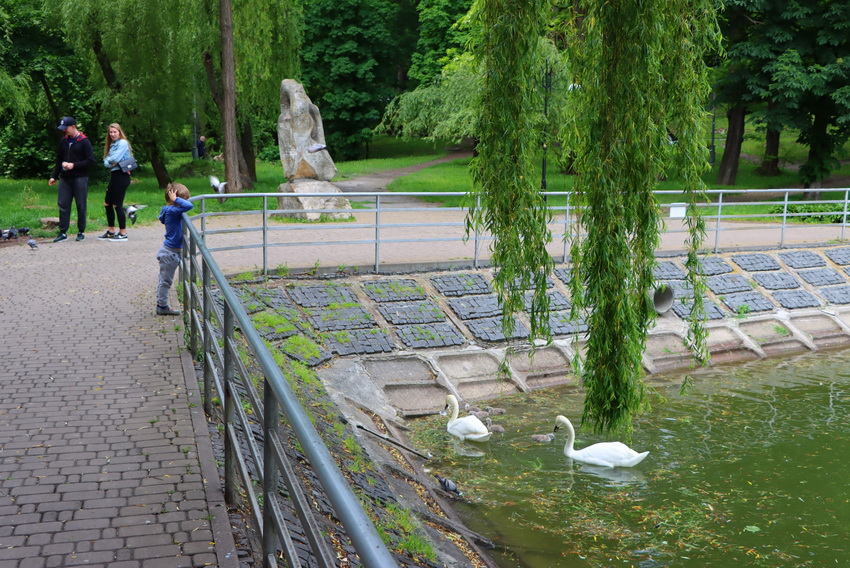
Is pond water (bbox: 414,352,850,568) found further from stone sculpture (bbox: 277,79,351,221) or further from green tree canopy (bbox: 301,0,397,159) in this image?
green tree canopy (bbox: 301,0,397,159)

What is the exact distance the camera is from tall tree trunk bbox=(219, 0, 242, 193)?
21781 millimetres

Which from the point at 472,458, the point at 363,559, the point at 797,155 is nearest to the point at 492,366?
the point at 472,458

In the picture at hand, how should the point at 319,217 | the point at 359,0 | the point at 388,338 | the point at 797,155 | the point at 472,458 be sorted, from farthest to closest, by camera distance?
the point at 359,0
the point at 797,155
the point at 319,217
the point at 388,338
the point at 472,458

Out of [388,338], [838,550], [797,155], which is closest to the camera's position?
[838,550]

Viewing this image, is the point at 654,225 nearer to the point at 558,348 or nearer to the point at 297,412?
the point at 297,412

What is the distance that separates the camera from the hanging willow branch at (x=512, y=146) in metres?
7.25

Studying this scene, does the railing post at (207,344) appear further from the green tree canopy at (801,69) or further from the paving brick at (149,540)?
the green tree canopy at (801,69)

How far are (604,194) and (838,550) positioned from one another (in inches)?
157

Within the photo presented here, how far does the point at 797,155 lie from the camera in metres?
42.6

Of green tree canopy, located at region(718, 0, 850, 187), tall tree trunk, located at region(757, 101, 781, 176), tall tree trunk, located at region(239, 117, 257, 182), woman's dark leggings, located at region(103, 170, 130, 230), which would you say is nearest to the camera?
woman's dark leggings, located at region(103, 170, 130, 230)

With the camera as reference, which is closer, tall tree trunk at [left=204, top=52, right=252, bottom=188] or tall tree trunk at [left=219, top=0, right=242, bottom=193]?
tall tree trunk at [left=219, top=0, right=242, bottom=193]

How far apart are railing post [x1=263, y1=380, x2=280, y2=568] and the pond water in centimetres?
431

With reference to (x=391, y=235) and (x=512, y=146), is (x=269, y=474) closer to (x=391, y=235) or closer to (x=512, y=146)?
(x=512, y=146)

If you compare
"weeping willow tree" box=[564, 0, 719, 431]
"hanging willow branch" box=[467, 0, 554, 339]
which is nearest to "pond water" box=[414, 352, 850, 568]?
"weeping willow tree" box=[564, 0, 719, 431]
